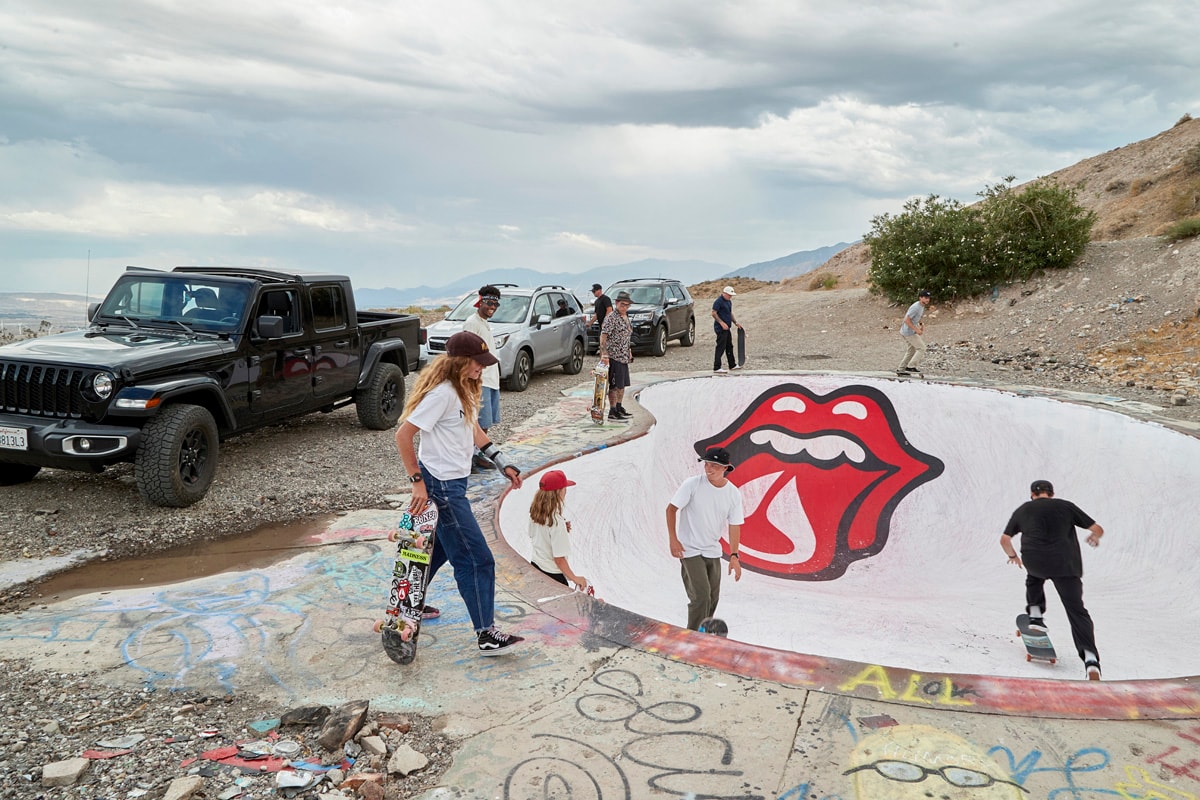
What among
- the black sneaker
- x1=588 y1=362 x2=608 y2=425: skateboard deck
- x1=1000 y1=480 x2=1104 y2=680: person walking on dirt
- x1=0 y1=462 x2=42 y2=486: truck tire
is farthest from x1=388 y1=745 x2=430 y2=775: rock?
x1=588 y1=362 x2=608 y2=425: skateboard deck

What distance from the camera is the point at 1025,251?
78.4ft

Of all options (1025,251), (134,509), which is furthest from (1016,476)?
(1025,251)

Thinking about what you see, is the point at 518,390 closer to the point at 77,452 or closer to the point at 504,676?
the point at 77,452

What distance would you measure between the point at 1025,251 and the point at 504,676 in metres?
25.1

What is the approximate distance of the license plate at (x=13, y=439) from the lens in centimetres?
629

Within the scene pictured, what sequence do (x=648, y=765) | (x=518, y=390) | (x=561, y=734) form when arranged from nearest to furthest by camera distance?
(x=648, y=765), (x=561, y=734), (x=518, y=390)

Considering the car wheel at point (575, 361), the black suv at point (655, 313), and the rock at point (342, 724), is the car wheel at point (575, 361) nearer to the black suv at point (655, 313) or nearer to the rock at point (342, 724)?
the black suv at point (655, 313)

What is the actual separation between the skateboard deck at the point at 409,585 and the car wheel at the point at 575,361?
11863mm

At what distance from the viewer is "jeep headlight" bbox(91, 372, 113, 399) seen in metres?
6.33

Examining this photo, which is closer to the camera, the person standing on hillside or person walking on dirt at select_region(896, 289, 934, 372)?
the person standing on hillside

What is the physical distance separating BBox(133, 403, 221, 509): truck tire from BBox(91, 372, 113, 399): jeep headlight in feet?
1.32

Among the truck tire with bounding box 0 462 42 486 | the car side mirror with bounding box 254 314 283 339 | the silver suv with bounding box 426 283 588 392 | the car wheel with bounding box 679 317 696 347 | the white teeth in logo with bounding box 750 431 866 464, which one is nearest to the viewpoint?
the truck tire with bounding box 0 462 42 486

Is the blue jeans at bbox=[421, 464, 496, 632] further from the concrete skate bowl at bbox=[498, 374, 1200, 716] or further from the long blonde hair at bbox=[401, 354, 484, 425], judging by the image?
the concrete skate bowl at bbox=[498, 374, 1200, 716]

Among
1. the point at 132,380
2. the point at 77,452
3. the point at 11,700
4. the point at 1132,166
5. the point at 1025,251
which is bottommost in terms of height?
the point at 11,700
